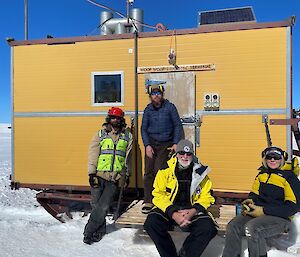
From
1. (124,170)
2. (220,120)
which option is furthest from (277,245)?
(124,170)

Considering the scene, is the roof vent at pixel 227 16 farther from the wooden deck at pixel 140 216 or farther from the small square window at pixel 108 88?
the wooden deck at pixel 140 216

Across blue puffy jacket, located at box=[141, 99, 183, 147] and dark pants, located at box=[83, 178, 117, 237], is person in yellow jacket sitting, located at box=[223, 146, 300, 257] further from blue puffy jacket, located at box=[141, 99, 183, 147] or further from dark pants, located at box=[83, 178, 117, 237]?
dark pants, located at box=[83, 178, 117, 237]

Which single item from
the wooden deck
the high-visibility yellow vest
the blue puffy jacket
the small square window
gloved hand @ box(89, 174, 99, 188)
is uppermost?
the small square window

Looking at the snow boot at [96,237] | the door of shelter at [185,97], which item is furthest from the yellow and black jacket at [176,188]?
the door of shelter at [185,97]

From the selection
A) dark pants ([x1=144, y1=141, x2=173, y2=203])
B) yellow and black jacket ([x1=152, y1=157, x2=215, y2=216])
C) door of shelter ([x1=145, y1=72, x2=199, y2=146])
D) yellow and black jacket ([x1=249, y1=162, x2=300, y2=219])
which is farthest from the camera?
door of shelter ([x1=145, y1=72, x2=199, y2=146])

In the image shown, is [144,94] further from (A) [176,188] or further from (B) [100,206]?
(A) [176,188]

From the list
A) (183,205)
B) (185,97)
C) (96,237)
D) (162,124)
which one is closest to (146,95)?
(185,97)

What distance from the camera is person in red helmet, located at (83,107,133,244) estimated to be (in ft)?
15.9

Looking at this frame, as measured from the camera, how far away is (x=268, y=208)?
12.0ft

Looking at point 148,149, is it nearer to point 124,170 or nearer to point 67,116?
point 124,170

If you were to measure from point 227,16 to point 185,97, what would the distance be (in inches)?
65.6

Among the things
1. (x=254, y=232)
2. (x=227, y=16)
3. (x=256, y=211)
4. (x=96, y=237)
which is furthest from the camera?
(x=227, y=16)

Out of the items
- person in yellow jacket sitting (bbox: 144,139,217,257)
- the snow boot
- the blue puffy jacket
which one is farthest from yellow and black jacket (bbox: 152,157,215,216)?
the snow boot

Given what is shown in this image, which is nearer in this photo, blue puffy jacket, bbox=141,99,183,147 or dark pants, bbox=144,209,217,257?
dark pants, bbox=144,209,217,257
